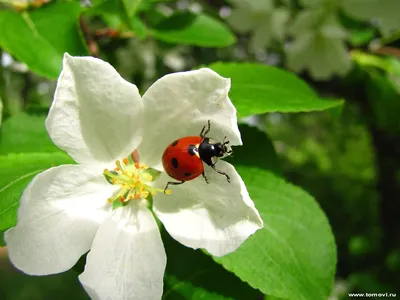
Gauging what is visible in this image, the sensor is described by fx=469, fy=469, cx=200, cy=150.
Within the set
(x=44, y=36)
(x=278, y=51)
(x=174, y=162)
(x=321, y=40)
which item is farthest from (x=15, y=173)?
(x=278, y=51)

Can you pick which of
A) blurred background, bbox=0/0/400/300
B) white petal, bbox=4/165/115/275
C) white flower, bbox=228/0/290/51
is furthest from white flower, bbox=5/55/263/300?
white flower, bbox=228/0/290/51

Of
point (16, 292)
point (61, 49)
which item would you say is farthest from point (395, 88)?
point (16, 292)

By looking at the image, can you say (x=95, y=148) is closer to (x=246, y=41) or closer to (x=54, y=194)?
(x=54, y=194)

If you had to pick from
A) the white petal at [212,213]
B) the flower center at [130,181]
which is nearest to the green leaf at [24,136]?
the flower center at [130,181]

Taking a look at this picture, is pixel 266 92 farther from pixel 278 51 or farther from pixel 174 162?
pixel 278 51

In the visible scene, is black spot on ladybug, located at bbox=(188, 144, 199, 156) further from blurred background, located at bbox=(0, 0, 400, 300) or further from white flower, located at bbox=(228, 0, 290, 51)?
white flower, located at bbox=(228, 0, 290, 51)

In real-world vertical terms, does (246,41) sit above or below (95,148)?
below

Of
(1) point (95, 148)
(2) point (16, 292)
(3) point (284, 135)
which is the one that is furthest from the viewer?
(3) point (284, 135)
